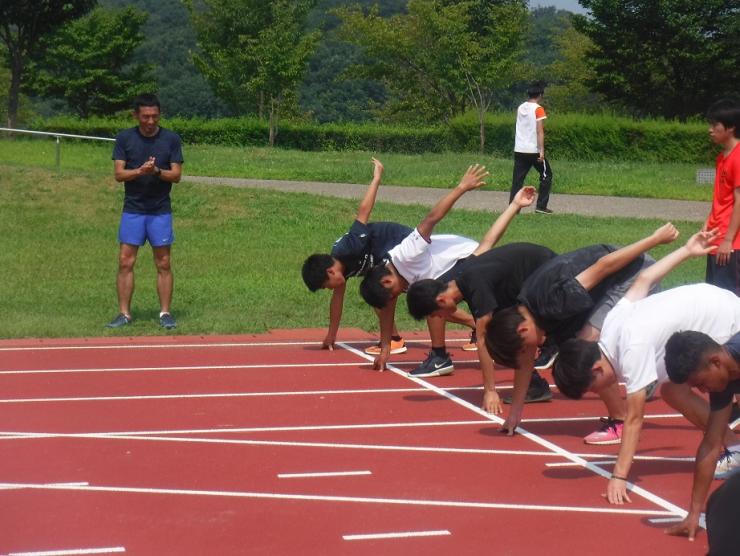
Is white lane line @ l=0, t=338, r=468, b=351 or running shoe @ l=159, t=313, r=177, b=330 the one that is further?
running shoe @ l=159, t=313, r=177, b=330

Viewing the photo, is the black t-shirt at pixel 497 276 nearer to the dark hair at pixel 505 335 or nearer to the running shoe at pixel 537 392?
the running shoe at pixel 537 392

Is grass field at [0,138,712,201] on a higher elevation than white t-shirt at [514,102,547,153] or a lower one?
lower

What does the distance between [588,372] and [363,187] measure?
1646 cm

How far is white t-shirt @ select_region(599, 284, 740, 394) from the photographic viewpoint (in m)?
5.86

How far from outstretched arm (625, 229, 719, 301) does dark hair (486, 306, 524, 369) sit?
0.61 metres

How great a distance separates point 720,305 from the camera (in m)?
6.03

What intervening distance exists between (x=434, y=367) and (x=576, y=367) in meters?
3.46

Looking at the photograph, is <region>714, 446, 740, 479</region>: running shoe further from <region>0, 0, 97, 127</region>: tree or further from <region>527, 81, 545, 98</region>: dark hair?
<region>0, 0, 97, 127</region>: tree

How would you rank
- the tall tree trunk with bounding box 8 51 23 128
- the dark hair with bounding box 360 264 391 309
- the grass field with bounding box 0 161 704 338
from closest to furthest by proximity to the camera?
1. the dark hair with bounding box 360 264 391 309
2. the grass field with bounding box 0 161 704 338
3. the tall tree trunk with bounding box 8 51 23 128

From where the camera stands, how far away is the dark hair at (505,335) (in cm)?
658

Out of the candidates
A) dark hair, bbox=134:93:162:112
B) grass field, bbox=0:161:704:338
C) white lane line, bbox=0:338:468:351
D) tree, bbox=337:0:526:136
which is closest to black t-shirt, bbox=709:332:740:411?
white lane line, bbox=0:338:468:351

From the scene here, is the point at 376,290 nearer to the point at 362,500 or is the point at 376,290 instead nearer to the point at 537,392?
the point at 537,392

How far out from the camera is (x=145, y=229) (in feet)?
36.4

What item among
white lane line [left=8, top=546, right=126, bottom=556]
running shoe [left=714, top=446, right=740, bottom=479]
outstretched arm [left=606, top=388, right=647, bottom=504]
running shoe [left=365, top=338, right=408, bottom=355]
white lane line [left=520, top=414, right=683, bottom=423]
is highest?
outstretched arm [left=606, top=388, right=647, bottom=504]
